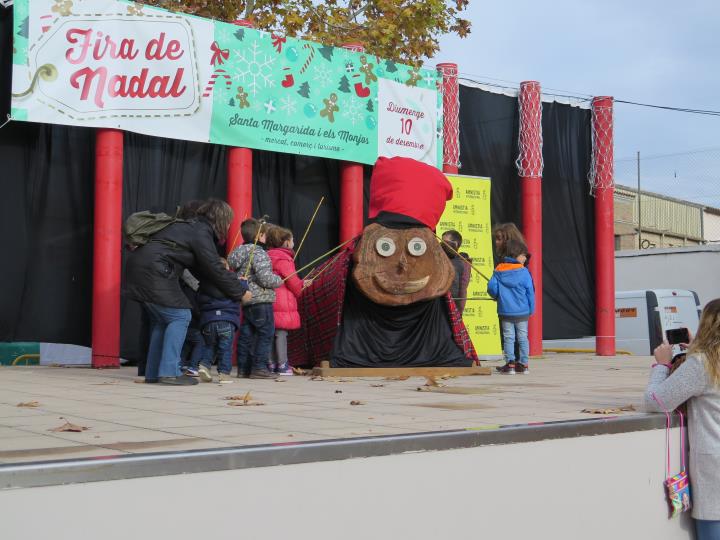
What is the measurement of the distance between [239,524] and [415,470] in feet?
2.84

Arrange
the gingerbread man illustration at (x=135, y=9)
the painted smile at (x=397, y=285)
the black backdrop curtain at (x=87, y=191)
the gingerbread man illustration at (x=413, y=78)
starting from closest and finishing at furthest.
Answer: the painted smile at (x=397, y=285) < the black backdrop curtain at (x=87, y=191) < the gingerbread man illustration at (x=135, y=9) < the gingerbread man illustration at (x=413, y=78)

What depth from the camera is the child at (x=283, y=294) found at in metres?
9.12

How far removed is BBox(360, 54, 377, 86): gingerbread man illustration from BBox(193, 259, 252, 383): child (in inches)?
199

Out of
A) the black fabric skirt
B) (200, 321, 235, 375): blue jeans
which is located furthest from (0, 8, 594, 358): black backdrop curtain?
the black fabric skirt

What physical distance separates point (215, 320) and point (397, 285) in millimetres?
1800

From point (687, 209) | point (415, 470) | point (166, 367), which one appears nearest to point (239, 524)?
point (415, 470)

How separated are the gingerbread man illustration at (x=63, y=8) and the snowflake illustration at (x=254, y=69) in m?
2.02

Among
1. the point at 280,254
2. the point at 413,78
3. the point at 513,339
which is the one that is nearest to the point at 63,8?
the point at 280,254

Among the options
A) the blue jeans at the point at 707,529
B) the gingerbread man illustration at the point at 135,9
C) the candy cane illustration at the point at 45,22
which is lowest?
the blue jeans at the point at 707,529

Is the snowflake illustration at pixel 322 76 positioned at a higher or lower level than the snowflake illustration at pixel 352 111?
higher

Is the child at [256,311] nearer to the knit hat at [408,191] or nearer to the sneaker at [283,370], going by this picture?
the sneaker at [283,370]

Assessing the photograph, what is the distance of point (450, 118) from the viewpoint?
1358 centimetres

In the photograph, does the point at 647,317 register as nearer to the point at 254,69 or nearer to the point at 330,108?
the point at 330,108

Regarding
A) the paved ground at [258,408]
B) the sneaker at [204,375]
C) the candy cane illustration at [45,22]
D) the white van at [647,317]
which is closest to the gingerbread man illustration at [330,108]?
the candy cane illustration at [45,22]
